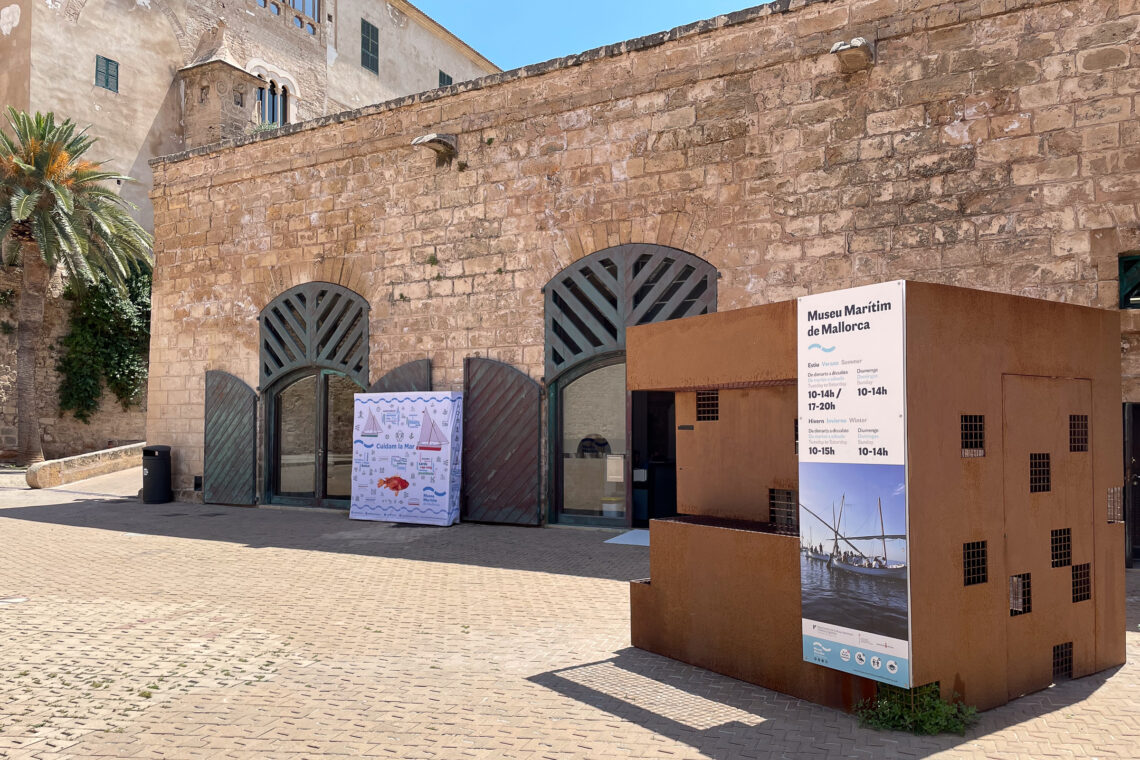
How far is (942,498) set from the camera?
404 centimetres

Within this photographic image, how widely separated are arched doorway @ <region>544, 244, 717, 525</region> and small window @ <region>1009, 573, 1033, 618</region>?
249 inches

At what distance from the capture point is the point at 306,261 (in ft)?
44.9

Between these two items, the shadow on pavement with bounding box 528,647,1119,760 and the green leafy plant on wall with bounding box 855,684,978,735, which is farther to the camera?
the green leafy plant on wall with bounding box 855,684,978,735

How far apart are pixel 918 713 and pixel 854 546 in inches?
29.9

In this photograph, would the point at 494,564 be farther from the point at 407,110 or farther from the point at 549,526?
the point at 407,110

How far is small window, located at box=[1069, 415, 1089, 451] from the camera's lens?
190 inches

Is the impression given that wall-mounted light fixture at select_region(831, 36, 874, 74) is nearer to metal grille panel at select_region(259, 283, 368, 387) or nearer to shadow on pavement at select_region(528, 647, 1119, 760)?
shadow on pavement at select_region(528, 647, 1119, 760)

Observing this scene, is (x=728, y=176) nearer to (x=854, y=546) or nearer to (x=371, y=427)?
(x=371, y=427)

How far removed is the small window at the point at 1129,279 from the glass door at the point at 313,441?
1003cm

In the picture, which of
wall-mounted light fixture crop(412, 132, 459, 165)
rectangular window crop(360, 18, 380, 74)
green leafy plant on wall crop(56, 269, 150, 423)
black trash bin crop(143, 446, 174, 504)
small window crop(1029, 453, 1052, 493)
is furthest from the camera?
rectangular window crop(360, 18, 380, 74)

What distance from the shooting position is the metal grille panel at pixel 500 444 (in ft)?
37.5

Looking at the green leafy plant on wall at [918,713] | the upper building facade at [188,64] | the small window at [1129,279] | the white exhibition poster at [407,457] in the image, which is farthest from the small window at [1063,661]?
the upper building facade at [188,64]

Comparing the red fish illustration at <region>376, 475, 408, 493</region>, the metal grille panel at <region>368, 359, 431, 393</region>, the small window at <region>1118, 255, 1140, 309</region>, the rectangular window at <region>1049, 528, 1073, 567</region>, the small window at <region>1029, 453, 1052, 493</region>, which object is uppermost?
the small window at <region>1118, 255, 1140, 309</region>

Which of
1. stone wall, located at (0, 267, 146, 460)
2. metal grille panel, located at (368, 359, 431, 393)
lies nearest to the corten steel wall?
metal grille panel, located at (368, 359, 431, 393)
